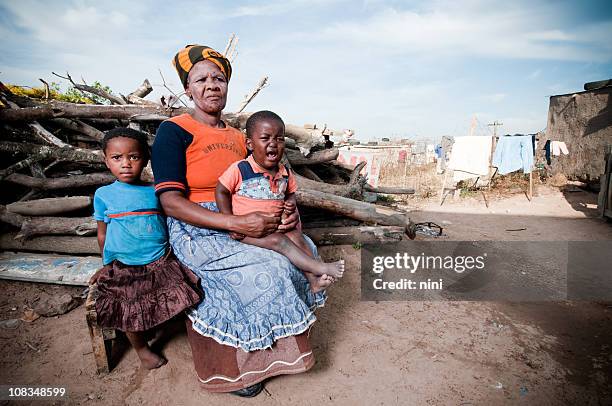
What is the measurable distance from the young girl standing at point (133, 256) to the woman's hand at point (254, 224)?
495mm

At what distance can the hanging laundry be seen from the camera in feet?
34.3

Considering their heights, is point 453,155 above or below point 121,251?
above

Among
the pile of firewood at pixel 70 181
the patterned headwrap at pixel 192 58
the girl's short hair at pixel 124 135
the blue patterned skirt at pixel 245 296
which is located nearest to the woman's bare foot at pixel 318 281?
the blue patterned skirt at pixel 245 296

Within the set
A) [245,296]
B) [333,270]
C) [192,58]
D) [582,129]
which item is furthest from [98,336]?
[582,129]

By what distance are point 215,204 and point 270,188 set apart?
0.40 metres

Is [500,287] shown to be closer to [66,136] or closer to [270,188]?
[270,188]

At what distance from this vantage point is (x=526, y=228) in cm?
768

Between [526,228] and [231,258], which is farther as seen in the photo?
[526,228]

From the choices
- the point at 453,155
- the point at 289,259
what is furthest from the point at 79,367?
the point at 453,155

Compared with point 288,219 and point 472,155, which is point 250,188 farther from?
point 472,155

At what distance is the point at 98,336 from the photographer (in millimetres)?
2227

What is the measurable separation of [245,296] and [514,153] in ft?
38.0

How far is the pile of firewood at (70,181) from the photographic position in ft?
12.0

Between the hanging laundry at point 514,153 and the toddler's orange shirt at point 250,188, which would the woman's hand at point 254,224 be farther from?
the hanging laundry at point 514,153
